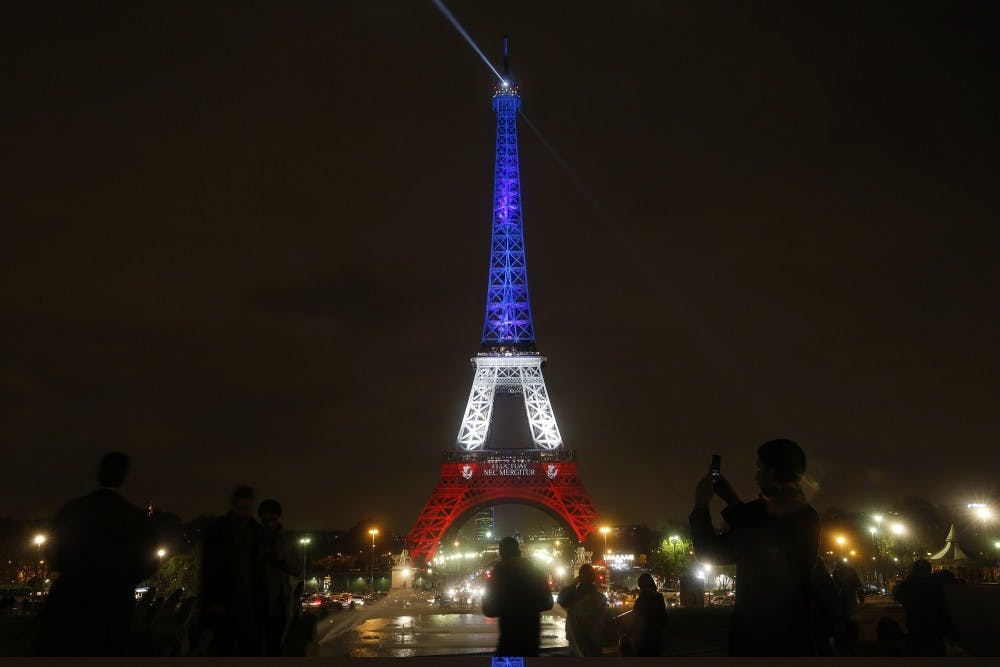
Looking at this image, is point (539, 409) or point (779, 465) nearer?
point (779, 465)

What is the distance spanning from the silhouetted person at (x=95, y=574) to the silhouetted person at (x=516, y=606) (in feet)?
9.17

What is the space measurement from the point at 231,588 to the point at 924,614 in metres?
6.73

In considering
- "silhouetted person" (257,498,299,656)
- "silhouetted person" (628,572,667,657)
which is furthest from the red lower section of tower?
"silhouetted person" (257,498,299,656)

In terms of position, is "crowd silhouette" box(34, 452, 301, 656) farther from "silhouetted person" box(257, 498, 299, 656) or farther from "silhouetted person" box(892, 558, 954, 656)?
"silhouetted person" box(892, 558, 954, 656)

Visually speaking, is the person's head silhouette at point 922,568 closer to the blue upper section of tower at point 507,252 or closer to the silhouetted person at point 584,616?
the silhouetted person at point 584,616

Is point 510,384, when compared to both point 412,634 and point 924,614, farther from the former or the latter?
point 924,614

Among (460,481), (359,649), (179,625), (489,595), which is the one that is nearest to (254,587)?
(489,595)

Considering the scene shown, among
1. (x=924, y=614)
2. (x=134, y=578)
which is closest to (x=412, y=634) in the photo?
(x=924, y=614)

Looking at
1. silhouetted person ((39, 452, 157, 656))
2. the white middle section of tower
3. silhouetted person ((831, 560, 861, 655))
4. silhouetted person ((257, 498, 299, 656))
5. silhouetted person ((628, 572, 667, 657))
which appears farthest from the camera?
the white middle section of tower

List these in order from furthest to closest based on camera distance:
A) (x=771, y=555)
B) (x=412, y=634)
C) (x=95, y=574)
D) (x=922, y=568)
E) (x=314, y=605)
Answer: (x=314, y=605) → (x=412, y=634) → (x=922, y=568) → (x=95, y=574) → (x=771, y=555)

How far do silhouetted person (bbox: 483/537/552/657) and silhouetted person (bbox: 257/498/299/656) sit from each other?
5.72 feet

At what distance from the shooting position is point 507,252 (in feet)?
266

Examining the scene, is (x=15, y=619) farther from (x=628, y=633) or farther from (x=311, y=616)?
(x=628, y=633)

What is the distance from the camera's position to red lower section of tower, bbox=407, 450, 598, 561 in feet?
232
